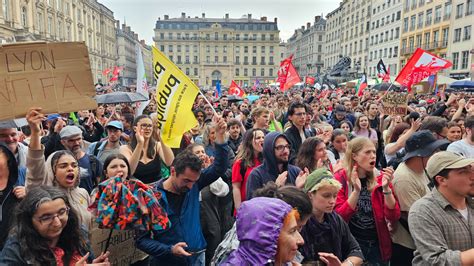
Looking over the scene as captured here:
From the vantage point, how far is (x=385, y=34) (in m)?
59.4

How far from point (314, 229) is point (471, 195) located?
1177 mm

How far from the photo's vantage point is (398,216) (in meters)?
3.30

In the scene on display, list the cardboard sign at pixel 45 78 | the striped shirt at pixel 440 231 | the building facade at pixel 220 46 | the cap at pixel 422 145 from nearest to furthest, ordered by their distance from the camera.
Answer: the striped shirt at pixel 440 231 → the cardboard sign at pixel 45 78 → the cap at pixel 422 145 → the building facade at pixel 220 46

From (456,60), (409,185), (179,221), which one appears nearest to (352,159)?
(409,185)

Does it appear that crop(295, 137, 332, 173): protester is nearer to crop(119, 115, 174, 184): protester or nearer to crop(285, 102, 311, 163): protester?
crop(285, 102, 311, 163): protester

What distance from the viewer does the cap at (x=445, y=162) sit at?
2611 millimetres

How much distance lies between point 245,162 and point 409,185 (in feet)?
6.21

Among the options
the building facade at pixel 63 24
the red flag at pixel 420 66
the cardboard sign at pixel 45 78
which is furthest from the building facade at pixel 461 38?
the cardboard sign at pixel 45 78

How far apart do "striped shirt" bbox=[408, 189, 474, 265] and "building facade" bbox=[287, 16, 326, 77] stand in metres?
83.3

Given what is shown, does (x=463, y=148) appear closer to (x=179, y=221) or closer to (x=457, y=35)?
(x=179, y=221)

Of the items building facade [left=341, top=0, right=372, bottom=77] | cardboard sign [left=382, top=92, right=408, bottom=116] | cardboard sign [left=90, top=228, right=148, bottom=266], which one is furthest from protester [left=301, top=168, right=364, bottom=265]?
building facade [left=341, top=0, right=372, bottom=77]

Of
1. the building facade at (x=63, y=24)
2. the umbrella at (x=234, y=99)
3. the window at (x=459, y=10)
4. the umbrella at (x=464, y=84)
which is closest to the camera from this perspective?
the umbrella at (x=234, y=99)

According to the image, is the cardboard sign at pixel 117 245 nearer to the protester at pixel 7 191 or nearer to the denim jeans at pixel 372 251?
the protester at pixel 7 191

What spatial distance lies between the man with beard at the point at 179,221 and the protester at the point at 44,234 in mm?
643
